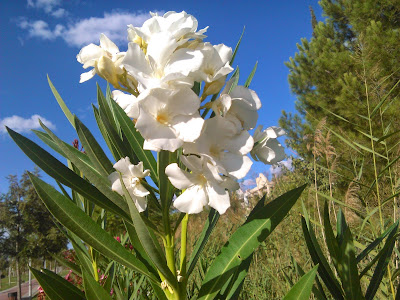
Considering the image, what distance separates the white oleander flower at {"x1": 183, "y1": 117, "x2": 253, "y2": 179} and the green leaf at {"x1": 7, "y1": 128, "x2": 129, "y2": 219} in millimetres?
282

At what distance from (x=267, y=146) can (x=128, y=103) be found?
13.7 inches

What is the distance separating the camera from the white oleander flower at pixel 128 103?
2.36 ft

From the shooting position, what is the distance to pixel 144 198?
84cm

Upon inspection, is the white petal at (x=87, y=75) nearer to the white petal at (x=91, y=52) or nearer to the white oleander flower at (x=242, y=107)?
the white petal at (x=91, y=52)

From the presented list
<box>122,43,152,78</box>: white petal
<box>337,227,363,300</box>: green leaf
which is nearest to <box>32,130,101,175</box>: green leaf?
<box>122,43,152,78</box>: white petal

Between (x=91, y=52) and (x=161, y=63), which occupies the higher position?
(x=91, y=52)

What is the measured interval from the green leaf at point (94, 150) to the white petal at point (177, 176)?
0.79 ft

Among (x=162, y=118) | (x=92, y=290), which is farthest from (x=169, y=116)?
(x=92, y=290)

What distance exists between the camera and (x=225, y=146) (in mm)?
715

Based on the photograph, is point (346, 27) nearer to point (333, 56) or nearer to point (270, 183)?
point (333, 56)

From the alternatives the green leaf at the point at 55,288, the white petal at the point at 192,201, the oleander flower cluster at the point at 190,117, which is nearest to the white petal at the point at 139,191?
the oleander flower cluster at the point at 190,117

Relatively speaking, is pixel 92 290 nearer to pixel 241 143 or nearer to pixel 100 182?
pixel 100 182

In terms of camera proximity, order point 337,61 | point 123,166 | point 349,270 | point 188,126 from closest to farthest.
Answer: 1. point 188,126
2. point 123,166
3. point 349,270
4. point 337,61

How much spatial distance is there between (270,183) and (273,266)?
197cm
